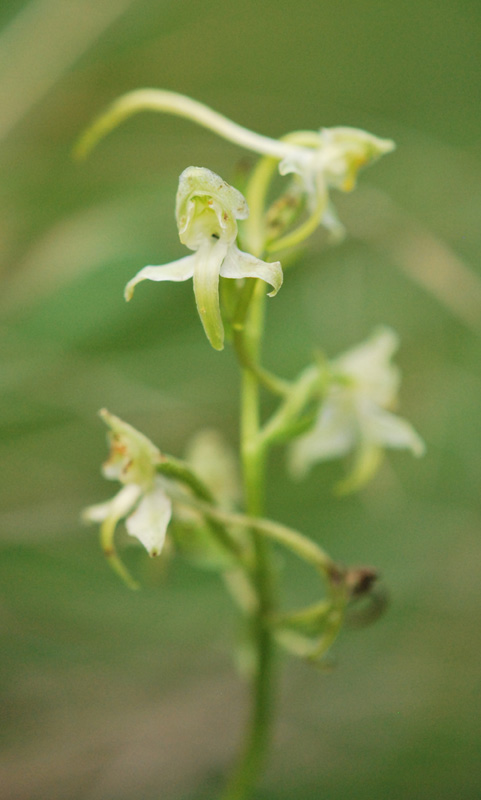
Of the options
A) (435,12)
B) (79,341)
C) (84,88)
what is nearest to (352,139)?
(79,341)

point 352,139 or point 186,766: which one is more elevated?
point 352,139

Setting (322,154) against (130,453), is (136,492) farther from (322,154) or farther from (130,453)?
(322,154)

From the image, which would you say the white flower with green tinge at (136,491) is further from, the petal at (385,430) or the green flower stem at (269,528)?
the petal at (385,430)

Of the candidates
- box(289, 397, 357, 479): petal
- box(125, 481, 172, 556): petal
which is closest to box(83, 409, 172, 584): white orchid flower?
box(125, 481, 172, 556): petal

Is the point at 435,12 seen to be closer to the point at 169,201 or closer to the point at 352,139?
the point at 169,201

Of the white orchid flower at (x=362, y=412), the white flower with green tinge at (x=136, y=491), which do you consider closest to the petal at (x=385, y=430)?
the white orchid flower at (x=362, y=412)

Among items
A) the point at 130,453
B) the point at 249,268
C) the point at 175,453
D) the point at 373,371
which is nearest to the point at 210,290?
the point at 249,268

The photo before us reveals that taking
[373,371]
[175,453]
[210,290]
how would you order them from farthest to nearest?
[175,453]
[373,371]
[210,290]
